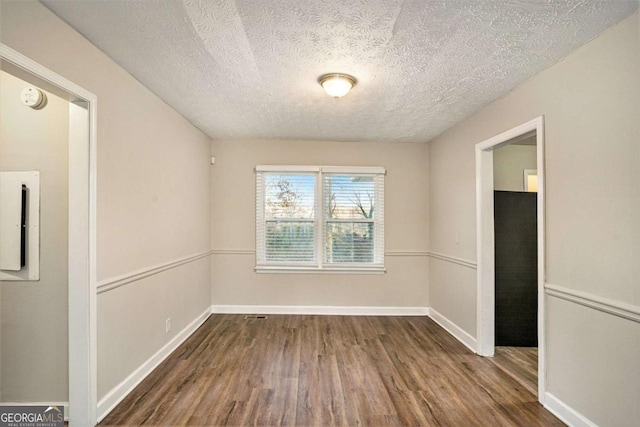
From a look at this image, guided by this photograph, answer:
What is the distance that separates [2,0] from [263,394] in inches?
111

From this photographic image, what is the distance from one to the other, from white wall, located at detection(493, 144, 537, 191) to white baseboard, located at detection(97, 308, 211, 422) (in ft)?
13.7

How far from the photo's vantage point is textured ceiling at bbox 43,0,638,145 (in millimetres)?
1687

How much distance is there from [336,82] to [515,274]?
2.76 m

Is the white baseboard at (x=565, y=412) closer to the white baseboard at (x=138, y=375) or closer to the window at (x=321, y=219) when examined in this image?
the window at (x=321, y=219)

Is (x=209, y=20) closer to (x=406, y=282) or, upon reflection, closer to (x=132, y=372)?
(x=132, y=372)

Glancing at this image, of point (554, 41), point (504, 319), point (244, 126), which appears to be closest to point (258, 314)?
point (244, 126)

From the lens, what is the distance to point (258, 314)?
4547mm

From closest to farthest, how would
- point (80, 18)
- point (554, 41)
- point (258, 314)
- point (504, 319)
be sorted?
point (80, 18) → point (554, 41) → point (504, 319) → point (258, 314)

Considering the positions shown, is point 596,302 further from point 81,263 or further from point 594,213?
point 81,263

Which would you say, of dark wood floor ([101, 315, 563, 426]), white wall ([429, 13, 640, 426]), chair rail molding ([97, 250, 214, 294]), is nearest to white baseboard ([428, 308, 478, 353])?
dark wood floor ([101, 315, 563, 426])

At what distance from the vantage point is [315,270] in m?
4.61

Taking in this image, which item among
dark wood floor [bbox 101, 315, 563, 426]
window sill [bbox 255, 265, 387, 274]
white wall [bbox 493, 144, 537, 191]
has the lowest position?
dark wood floor [bbox 101, 315, 563, 426]

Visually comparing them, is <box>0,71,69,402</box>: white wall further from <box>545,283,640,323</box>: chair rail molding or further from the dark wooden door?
the dark wooden door

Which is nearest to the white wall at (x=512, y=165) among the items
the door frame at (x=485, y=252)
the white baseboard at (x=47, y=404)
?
the door frame at (x=485, y=252)
